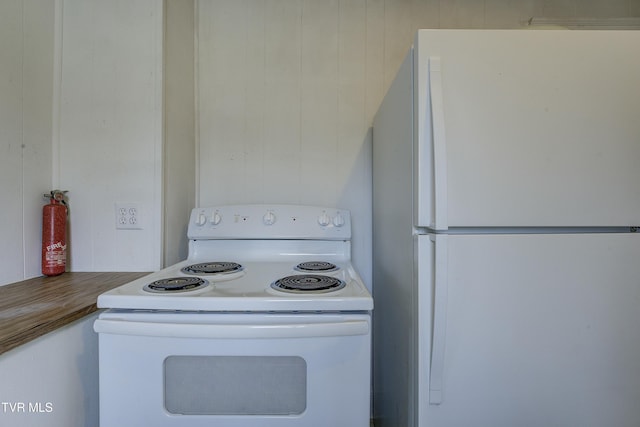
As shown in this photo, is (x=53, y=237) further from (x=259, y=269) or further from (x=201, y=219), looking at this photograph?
(x=259, y=269)

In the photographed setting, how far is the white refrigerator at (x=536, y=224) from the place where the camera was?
833mm

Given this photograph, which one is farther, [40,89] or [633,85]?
[40,89]

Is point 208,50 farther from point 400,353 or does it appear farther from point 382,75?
point 400,353

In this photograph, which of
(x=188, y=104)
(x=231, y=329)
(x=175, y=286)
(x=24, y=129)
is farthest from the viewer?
(x=188, y=104)

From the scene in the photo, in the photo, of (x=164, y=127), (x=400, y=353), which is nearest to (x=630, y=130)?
(x=400, y=353)

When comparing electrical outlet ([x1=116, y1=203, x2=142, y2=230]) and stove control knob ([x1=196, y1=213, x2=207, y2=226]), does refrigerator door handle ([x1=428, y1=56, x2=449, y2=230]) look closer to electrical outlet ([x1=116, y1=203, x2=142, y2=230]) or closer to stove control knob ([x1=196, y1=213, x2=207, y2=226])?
stove control knob ([x1=196, y1=213, x2=207, y2=226])

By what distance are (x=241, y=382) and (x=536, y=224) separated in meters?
0.96

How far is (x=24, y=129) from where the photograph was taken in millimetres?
1150

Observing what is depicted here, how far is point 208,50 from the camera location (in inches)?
65.0

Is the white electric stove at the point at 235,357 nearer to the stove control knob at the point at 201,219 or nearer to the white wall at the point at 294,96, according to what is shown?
the stove control knob at the point at 201,219

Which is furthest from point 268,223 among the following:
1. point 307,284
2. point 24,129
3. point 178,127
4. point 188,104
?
point 24,129

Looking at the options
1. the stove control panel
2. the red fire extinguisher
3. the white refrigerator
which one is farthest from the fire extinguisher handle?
the white refrigerator

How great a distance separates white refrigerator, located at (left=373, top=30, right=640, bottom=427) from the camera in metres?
0.83

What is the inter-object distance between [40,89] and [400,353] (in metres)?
1.81
